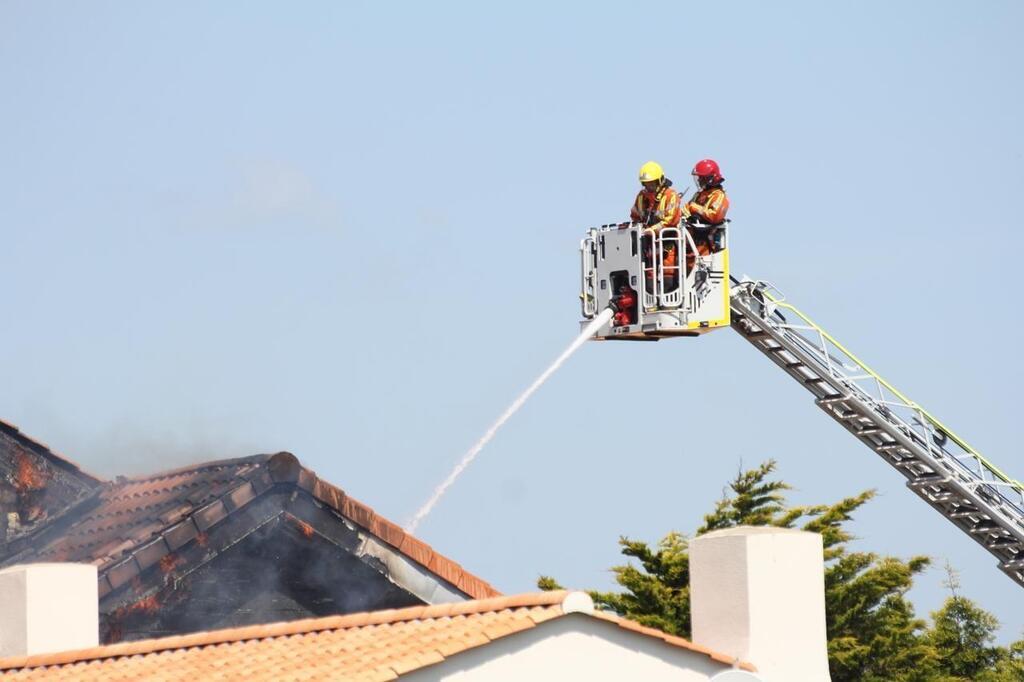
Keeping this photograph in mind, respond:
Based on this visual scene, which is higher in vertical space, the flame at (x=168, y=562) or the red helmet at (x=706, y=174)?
the red helmet at (x=706, y=174)

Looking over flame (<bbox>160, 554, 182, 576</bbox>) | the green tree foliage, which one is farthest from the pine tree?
flame (<bbox>160, 554, 182, 576</bbox>)

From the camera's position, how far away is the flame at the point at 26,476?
29.8 metres

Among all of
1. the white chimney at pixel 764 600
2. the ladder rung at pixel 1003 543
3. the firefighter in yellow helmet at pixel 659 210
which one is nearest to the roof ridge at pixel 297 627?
the white chimney at pixel 764 600

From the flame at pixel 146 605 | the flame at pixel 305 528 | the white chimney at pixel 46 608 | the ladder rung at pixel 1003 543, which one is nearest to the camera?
the white chimney at pixel 46 608

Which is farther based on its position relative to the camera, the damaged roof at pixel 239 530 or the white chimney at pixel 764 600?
the damaged roof at pixel 239 530

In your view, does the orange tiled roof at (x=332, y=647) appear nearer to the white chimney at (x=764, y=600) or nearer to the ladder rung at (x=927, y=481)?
the white chimney at (x=764, y=600)

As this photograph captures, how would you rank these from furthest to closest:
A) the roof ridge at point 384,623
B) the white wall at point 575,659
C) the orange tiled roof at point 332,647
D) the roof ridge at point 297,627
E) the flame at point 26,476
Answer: the flame at point 26,476
the roof ridge at point 297,627
the roof ridge at point 384,623
the orange tiled roof at point 332,647
the white wall at point 575,659

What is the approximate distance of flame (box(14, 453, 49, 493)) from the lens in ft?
97.7

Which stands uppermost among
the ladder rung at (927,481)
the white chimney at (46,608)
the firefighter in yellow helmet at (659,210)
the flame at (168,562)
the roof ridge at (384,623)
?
the firefighter in yellow helmet at (659,210)

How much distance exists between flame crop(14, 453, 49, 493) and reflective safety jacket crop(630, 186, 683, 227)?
9.64m

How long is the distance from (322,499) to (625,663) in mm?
7840

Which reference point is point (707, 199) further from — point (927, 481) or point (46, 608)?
point (46, 608)

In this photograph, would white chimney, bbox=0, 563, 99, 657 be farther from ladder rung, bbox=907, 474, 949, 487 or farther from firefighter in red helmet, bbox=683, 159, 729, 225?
ladder rung, bbox=907, 474, 949, 487

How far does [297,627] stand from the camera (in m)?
19.7
